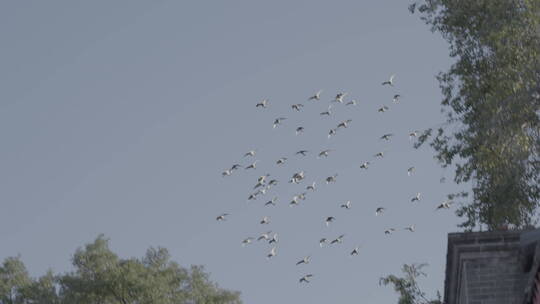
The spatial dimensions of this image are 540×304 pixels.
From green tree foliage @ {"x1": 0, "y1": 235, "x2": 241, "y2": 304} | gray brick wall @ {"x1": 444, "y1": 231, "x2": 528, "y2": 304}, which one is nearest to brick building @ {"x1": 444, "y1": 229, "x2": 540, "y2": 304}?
gray brick wall @ {"x1": 444, "y1": 231, "x2": 528, "y2": 304}

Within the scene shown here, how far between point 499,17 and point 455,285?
19213mm

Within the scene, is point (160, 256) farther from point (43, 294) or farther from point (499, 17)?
point (499, 17)

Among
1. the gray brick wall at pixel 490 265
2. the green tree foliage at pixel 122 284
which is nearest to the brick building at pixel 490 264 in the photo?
the gray brick wall at pixel 490 265

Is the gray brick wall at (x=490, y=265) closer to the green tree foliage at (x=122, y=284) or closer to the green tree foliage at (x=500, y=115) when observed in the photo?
the green tree foliage at (x=500, y=115)

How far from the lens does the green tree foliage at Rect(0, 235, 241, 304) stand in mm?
73250

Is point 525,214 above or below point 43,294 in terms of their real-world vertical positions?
below

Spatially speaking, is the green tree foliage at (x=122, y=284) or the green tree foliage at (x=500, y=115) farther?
the green tree foliage at (x=122, y=284)

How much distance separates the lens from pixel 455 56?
56500 millimetres

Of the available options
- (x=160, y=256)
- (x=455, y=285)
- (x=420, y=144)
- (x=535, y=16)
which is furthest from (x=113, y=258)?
(x=455, y=285)

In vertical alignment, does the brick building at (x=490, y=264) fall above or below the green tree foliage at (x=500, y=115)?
below

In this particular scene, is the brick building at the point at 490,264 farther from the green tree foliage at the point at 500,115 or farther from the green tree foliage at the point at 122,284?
the green tree foliage at the point at 122,284

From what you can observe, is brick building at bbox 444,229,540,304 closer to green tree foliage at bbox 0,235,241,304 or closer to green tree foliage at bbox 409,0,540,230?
green tree foliage at bbox 409,0,540,230

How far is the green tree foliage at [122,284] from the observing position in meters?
73.2

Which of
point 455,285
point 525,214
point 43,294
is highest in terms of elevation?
point 43,294
